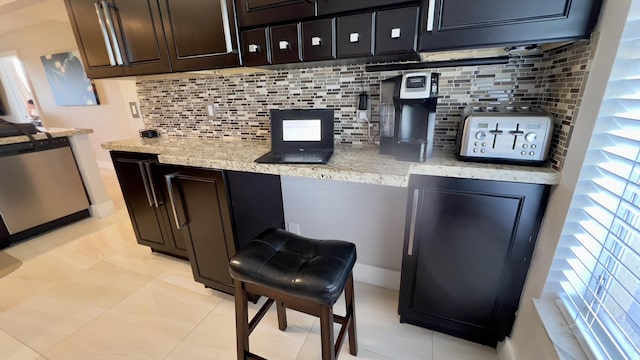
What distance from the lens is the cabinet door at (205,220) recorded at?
1.39 m

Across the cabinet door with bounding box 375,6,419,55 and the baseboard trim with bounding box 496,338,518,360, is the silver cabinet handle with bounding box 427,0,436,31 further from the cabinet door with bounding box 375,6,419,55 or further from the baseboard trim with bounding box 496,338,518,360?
the baseboard trim with bounding box 496,338,518,360

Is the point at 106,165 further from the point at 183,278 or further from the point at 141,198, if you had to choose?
the point at 183,278

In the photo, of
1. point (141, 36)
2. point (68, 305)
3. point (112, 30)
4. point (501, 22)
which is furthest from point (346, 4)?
point (68, 305)

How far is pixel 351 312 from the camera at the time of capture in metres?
1.23

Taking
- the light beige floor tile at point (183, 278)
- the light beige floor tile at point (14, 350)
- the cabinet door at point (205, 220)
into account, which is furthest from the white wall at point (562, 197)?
the light beige floor tile at point (14, 350)

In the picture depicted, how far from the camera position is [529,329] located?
1058mm

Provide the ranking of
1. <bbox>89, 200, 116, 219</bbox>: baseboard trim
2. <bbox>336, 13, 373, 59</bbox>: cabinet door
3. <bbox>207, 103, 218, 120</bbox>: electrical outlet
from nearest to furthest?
<bbox>336, 13, 373, 59</bbox>: cabinet door, <bbox>207, 103, 218, 120</bbox>: electrical outlet, <bbox>89, 200, 116, 219</bbox>: baseboard trim

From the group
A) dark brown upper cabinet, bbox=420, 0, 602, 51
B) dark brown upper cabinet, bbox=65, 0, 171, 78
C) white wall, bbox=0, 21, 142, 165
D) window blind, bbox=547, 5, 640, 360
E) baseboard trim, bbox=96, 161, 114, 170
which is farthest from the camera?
baseboard trim, bbox=96, 161, 114, 170

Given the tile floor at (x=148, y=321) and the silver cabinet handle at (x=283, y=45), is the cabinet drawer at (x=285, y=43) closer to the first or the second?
the silver cabinet handle at (x=283, y=45)

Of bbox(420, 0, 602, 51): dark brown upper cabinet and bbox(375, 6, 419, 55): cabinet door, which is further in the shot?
bbox(375, 6, 419, 55): cabinet door

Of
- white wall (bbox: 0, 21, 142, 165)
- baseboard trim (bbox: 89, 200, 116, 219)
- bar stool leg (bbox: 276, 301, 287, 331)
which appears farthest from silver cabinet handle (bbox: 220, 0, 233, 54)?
white wall (bbox: 0, 21, 142, 165)

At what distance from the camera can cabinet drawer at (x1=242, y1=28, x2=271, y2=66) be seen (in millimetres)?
1285

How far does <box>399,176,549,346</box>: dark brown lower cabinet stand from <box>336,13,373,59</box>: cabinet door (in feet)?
2.03

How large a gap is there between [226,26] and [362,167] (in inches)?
39.9
